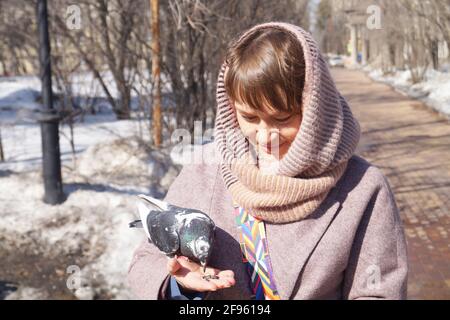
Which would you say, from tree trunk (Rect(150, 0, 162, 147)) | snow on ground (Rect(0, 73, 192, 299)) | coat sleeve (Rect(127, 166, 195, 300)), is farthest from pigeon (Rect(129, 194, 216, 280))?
tree trunk (Rect(150, 0, 162, 147))

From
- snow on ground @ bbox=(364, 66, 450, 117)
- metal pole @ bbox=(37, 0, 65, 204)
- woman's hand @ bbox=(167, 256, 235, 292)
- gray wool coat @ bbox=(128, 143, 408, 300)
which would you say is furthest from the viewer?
snow on ground @ bbox=(364, 66, 450, 117)

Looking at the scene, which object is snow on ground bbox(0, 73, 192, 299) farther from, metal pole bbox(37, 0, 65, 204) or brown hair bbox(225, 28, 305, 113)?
brown hair bbox(225, 28, 305, 113)

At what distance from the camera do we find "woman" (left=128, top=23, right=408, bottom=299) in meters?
1.39

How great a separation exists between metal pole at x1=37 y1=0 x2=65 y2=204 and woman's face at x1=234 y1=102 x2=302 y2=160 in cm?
457

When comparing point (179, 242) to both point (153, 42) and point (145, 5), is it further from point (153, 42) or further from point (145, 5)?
point (145, 5)

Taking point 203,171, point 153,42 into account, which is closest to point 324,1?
point 153,42

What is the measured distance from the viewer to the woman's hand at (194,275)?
4.50 feet

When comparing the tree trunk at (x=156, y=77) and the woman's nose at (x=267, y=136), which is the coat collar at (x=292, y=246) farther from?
the tree trunk at (x=156, y=77)

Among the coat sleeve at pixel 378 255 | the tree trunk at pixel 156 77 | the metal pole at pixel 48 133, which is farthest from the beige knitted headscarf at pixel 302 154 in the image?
the tree trunk at pixel 156 77

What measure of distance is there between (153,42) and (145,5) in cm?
120

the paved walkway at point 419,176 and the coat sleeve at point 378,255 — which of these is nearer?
the coat sleeve at point 378,255

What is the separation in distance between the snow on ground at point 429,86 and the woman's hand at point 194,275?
10167 mm

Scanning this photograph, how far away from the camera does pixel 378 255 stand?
4.82 ft

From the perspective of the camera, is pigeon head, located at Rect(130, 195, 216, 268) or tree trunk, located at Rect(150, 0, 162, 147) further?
tree trunk, located at Rect(150, 0, 162, 147)
